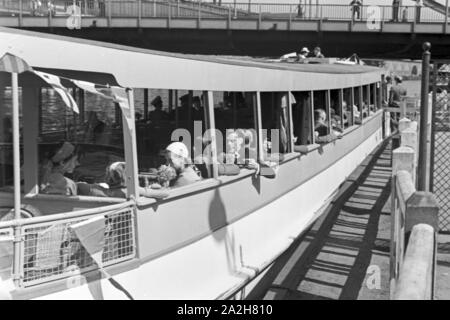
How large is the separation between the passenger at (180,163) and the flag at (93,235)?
1289 millimetres

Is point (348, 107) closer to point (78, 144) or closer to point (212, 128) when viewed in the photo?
point (212, 128)

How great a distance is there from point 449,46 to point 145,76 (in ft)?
144

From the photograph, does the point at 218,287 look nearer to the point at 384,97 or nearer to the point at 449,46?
the point at 384,97

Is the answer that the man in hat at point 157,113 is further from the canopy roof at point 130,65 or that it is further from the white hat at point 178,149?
the white hat at point 178,149

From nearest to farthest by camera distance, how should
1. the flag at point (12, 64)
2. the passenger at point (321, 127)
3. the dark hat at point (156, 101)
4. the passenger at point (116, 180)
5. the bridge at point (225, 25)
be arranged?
the flag at point (12, 64) < the passenger at point (116, 180) < the dark hat at point (156, 101) < the passenger at point (321, 127) < the bridge at point (225, 25)

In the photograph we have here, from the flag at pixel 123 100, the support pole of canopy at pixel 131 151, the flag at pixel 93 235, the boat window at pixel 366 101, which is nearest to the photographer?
the flag at pixel 93 235

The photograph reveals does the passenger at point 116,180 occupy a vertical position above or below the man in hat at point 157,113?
below

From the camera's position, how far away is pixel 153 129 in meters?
7.28

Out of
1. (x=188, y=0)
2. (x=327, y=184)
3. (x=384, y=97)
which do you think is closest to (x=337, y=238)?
(x=327, y=184)

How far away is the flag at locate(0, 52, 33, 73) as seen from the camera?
4.36 m

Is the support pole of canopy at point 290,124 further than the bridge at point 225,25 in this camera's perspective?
No

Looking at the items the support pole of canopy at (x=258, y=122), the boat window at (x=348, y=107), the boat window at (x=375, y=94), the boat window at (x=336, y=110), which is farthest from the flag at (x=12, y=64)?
the boat window at (x=375, y=94)

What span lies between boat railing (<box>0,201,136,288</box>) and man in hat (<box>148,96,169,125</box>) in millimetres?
2215

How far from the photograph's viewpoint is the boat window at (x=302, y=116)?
1014 cm
